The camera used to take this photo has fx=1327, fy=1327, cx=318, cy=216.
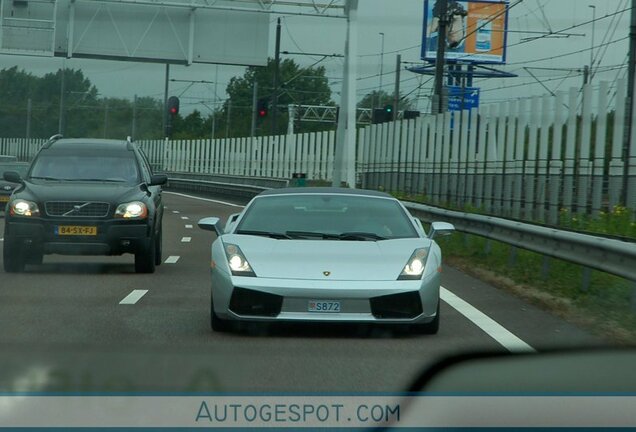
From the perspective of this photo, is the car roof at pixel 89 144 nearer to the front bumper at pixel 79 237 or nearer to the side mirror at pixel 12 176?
the side mirror at pixel 12 176

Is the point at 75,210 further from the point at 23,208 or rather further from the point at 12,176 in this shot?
the point at 12,176

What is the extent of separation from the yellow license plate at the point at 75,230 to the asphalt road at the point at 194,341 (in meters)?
0.73

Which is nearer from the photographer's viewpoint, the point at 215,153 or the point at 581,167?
the point at 581,167

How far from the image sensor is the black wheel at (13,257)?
1595 cm

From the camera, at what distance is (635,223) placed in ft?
65.6

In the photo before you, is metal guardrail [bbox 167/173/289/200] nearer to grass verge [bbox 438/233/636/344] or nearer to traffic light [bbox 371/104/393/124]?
traffic light [bbox 371/104/393/124]

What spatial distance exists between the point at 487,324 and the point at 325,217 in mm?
1631

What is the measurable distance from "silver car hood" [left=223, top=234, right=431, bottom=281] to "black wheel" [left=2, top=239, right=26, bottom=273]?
6.06m

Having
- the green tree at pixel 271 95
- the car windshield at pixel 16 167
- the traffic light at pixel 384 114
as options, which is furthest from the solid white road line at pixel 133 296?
the green tree at pixel 271 95

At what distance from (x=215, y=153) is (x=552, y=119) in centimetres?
3981

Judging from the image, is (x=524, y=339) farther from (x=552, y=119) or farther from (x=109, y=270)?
(x=552, y=119)

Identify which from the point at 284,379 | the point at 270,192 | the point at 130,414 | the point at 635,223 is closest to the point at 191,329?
the point at 270,192

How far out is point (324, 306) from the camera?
9836 millimetres

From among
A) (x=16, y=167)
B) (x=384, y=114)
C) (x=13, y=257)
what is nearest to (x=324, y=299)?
(x=13, y=257)
